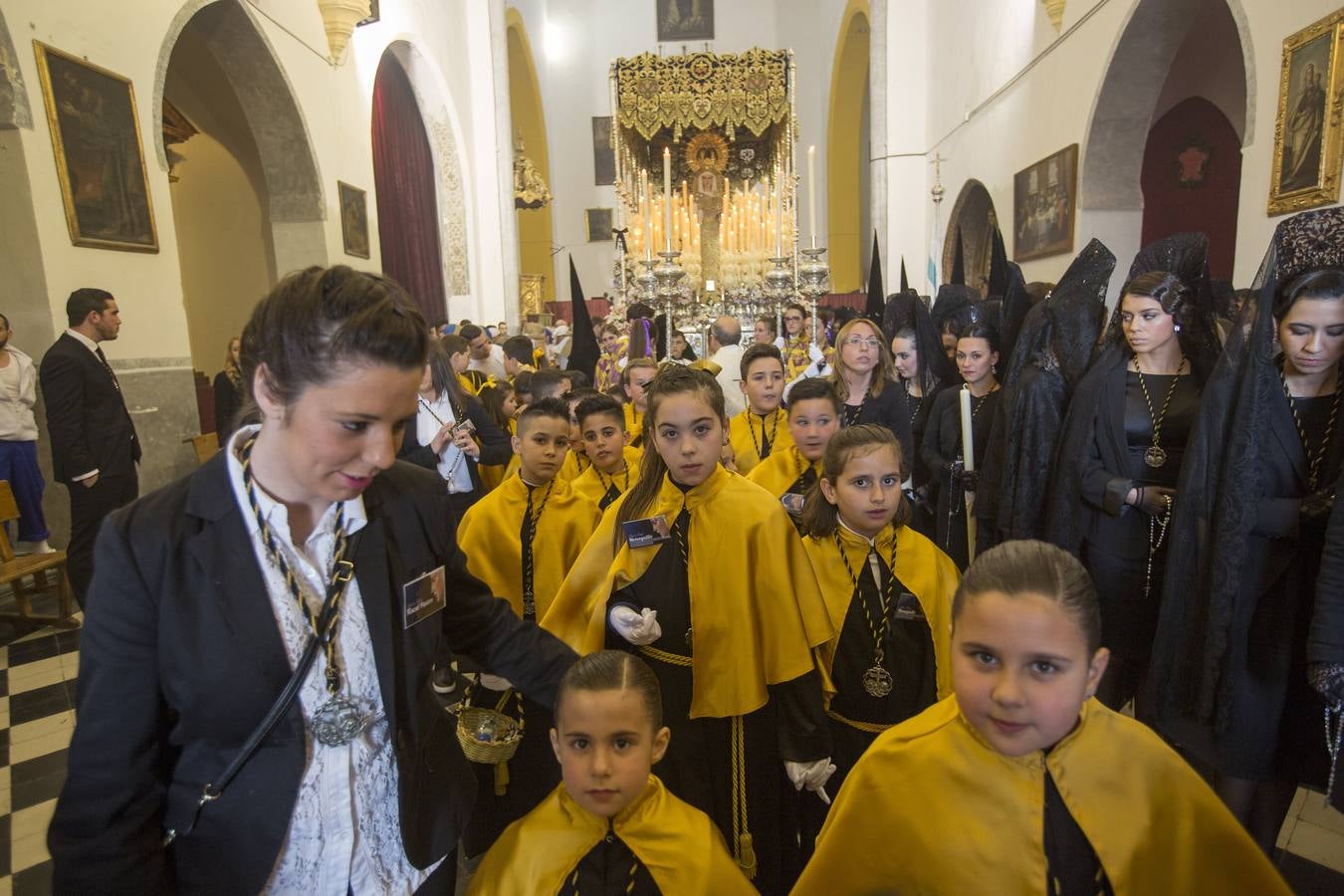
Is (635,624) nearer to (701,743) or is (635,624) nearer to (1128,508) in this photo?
(701,743)

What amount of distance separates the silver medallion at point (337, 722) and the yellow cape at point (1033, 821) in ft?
3.24

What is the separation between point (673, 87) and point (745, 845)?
17.8 m

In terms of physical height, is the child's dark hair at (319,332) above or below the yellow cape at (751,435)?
above

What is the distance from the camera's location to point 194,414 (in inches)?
266

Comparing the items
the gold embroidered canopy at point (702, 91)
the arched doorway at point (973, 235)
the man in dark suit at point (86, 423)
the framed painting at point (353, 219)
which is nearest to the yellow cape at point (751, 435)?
the man in dark suit at point (86, 423)

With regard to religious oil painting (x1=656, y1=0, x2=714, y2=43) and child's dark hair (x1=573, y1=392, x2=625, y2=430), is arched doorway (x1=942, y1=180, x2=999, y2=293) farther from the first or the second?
religious oil painting (x1=656, y1=0, x2=714, y2=43)

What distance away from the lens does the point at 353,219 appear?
10.0m

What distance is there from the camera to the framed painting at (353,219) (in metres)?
9.75

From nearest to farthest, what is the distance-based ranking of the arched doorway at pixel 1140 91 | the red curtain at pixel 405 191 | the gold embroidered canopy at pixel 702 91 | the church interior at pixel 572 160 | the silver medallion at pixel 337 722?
1. the silver medallion at pixel 337 722
2. the church interior at pixel 572 160
3. the arched doorway at pixel 1140 91
4. the red curtain at pixel 405 191
5. the gold embroidered canopy at pixel 702 91

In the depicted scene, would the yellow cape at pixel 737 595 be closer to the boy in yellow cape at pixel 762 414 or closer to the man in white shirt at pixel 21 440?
the boy in yellow cape at pixel 762 414

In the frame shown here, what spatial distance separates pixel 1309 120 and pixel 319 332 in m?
6.41

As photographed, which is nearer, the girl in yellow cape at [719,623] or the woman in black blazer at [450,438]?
the girl in yellow cape at [719,623]

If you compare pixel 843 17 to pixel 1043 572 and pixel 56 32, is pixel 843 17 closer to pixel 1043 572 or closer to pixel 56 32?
pixel 56 32

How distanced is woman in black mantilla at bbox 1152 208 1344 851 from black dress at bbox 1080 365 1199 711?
1.77ft
